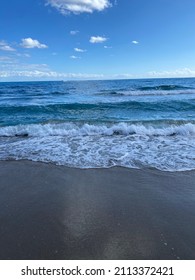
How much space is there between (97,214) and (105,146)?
4.09 meters

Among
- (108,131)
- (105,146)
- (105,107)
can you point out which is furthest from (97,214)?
(105,107)

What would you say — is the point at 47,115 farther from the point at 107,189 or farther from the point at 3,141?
the point at 107,189

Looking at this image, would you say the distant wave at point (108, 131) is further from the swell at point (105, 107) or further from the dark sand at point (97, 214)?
the swell at point (105, 107)

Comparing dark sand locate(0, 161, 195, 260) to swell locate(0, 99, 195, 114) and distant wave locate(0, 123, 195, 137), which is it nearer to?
distant wave locate(0, 123, 195, 137)

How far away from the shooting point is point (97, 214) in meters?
3.75

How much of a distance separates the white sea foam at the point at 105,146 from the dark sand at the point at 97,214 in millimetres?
683

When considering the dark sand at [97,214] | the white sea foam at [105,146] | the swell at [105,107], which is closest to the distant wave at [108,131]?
the white sea foam at [105,146]

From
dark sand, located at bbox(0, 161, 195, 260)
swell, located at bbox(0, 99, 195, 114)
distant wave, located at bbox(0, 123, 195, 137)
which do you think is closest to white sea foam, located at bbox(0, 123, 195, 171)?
distant wave, located at bbox(0, 123, 195, 137)

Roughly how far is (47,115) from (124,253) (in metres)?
13.3

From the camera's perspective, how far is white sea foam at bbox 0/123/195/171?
6246mm

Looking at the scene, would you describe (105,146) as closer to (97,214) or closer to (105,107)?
(97,214)
